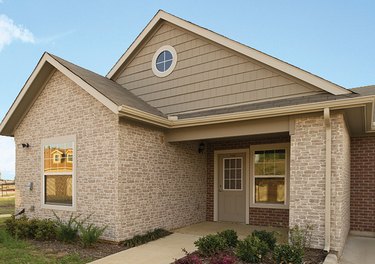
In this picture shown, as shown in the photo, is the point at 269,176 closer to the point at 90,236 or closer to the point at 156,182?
the point at 156,182

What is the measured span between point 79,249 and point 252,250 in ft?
12.5

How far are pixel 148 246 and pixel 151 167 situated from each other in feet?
6.67

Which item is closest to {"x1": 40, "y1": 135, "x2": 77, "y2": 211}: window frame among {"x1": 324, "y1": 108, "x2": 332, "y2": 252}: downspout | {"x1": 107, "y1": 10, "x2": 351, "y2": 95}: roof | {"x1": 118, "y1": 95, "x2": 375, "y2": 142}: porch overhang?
{"x1": 118, "y1": 95, "x2": 375, "y2": 142}: porch overhang

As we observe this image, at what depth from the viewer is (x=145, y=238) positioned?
747 centimetres

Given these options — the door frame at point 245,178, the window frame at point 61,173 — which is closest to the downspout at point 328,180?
the door frame at point 245,178

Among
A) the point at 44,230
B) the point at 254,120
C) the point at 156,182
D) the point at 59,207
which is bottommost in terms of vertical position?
the point at 44,230

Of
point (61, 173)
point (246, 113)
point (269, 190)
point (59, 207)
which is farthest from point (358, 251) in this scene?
point (61, 173)

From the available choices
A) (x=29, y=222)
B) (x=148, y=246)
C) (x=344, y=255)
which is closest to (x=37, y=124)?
(x=29, y=222)

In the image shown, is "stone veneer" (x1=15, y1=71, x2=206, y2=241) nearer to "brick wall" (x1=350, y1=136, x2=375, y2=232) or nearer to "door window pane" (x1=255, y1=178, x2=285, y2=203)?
"door window pane" (x1=255, y1=178, x2=285, y2=203)

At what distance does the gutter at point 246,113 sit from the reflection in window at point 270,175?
284 centimetres

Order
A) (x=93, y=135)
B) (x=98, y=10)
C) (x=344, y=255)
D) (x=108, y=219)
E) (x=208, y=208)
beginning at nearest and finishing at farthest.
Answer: (x=344, y=255), (x=108, y=219), (x=93, y=135), (x=208, y=208), (x=98, y=10)

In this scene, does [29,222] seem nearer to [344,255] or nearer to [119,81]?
[119,81]

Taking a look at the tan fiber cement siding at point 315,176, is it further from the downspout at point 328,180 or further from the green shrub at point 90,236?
the green shrub at point 90,236

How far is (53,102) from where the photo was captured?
8812 millimetres
